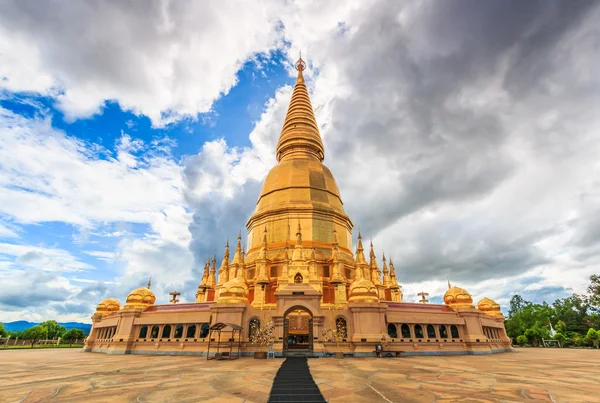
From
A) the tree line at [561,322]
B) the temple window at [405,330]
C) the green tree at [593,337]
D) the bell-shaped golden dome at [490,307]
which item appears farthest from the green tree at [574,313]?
the temple window at [405,330]

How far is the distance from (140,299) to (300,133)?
3002 cm

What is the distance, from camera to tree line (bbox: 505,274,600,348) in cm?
4872

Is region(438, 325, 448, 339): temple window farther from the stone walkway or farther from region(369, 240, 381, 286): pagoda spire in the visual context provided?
the stone walkway

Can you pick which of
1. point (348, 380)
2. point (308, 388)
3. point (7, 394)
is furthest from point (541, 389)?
point (7, 394)

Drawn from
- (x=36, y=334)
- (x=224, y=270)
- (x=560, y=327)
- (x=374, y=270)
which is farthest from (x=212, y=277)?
(x=560, y=327)

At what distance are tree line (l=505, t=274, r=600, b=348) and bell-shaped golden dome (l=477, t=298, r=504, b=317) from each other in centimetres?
2335

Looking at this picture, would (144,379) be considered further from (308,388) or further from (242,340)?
(242,340)

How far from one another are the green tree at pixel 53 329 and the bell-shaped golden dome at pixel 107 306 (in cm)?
3861

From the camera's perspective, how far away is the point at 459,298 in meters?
29.3

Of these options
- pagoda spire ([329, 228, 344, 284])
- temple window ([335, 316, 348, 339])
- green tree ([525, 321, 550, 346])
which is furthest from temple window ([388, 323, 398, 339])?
green tree ([525, 321, 550, 346])

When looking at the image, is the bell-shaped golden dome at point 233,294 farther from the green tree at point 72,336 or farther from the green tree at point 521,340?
the green tree at point 521,340

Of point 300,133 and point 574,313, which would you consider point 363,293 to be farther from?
point 574,313

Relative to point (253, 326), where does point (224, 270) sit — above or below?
above

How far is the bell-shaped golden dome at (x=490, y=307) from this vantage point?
3242 cm
